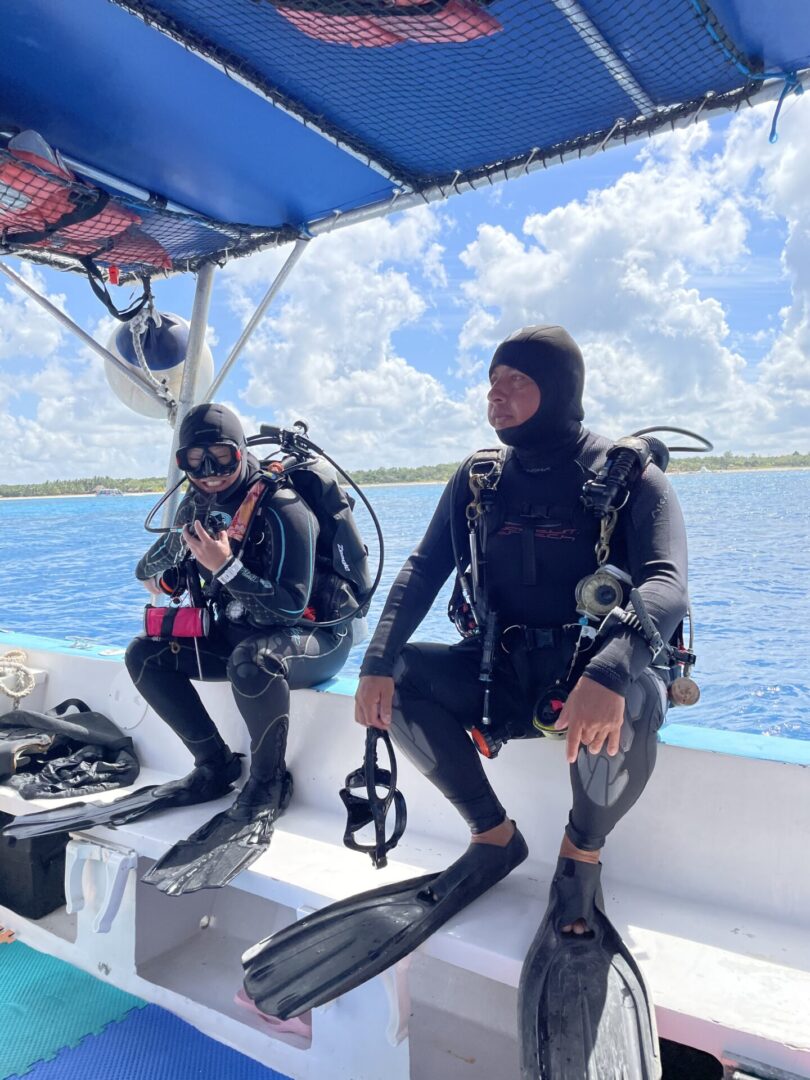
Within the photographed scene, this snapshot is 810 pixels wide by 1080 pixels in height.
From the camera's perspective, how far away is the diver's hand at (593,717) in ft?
4.38

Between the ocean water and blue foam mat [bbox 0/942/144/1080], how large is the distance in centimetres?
320

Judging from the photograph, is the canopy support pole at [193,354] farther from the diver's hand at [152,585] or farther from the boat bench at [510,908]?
the boat bench at [510,908]

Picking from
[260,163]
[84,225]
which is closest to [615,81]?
[260,163]

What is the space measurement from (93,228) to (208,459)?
1.07m

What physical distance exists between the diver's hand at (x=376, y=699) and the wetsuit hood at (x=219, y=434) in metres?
0.97

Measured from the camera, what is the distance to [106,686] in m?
2.94

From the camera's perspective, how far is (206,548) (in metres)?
2.13

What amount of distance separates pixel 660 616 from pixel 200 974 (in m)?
1.58

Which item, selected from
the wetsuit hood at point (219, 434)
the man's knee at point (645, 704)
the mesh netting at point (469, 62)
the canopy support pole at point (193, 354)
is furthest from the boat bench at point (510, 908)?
the mesh netting at point (469, 62)

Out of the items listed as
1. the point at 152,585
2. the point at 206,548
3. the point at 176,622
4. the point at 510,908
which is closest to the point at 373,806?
the point at 510,908

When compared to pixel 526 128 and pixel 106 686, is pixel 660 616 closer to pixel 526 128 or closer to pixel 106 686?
pixel 526 128

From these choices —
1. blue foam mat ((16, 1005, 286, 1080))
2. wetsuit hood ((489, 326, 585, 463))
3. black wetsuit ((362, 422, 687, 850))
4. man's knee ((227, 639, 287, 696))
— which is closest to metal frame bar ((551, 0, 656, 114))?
wetsuit hood ((489, 326, 585, 463))

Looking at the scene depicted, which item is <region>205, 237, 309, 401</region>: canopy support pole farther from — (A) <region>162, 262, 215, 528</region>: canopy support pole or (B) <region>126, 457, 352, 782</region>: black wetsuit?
(B) <region>126, 457, 352, 782</region>: black wetsuit

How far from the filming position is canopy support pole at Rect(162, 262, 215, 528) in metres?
3.26
